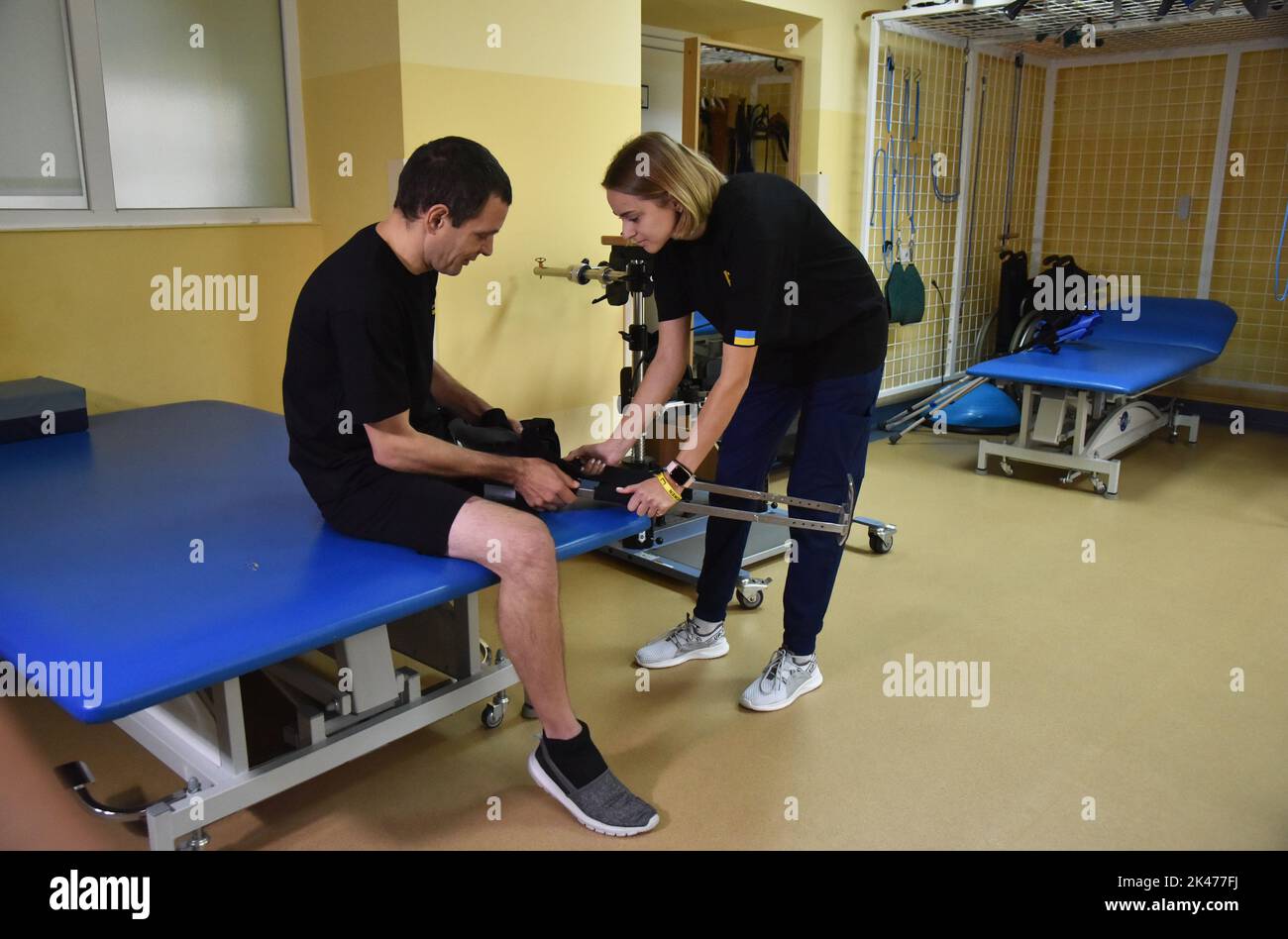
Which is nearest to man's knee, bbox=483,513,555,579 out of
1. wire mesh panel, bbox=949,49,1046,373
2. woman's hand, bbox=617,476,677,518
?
woman's hand, bbox=617,476,677,518

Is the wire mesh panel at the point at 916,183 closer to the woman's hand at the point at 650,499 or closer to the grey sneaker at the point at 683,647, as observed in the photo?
the grey sneaker at the point at 683,647

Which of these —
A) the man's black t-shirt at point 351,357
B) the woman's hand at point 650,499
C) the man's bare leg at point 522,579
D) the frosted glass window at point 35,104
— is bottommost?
the man's bare leg at point 522,579

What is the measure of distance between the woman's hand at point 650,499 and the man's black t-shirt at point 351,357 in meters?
0.54

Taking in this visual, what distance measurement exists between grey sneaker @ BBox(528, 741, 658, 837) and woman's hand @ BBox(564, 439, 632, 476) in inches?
25.6

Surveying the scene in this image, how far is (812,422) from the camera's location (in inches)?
100

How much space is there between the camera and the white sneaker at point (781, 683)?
2623mm

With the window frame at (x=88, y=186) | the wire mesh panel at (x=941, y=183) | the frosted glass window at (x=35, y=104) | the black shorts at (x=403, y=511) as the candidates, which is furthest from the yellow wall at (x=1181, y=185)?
the frosted glass window at (x=35, y=104)

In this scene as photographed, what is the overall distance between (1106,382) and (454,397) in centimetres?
304

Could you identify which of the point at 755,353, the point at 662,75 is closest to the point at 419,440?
the point at 755,353

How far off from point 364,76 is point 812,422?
6.58 feet

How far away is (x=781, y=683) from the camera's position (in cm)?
265

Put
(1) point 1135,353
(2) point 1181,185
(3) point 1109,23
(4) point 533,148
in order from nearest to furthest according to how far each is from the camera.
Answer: (4) point 533,148, (3) point 1109,23, (1) point 1135,353, (2) point 1181,185

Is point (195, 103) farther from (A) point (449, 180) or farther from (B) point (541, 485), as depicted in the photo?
(B) point (541, 485)
